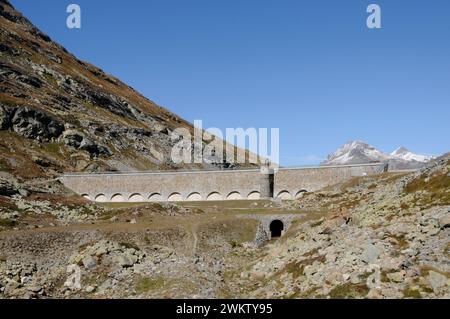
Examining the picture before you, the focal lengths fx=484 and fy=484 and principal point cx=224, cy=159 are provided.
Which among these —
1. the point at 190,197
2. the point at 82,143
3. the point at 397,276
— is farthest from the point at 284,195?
the point at 397,276

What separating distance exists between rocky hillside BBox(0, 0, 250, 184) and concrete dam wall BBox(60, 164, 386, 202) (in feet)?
34.4

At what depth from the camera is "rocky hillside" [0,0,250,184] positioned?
111062 millimetres

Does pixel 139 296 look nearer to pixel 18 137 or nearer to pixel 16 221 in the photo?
pixel 16 221

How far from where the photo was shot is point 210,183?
96.4 m

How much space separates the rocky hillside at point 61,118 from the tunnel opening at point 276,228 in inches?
2134

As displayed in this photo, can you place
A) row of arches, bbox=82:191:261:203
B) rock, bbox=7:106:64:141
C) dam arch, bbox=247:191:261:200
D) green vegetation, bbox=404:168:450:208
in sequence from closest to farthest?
green vegetation, bbox=404:168:450:208 < dam arch, bbox=247:191:261:200 < row of arches, bbox=82:191:261:203 < rock, bbox=7:106:64:141

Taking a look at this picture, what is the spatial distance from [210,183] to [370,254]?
218 ft

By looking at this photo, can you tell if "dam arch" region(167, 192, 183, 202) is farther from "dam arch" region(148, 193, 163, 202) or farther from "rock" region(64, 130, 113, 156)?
"rock" region(64, 130, 113, 156)

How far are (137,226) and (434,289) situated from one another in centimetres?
3378

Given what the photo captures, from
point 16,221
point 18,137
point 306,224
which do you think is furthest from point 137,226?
point 18,137

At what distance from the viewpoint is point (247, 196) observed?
93188 mm

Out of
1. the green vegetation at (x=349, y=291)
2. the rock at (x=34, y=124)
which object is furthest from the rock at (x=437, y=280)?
the rock at (x=34, y=124)

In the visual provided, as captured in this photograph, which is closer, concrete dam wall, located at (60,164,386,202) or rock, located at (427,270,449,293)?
rock, located at (427,270,449,293)

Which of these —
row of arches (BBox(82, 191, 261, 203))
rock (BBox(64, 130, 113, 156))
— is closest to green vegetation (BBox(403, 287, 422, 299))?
row of arches (BBox(82, 191, 261, 203))
